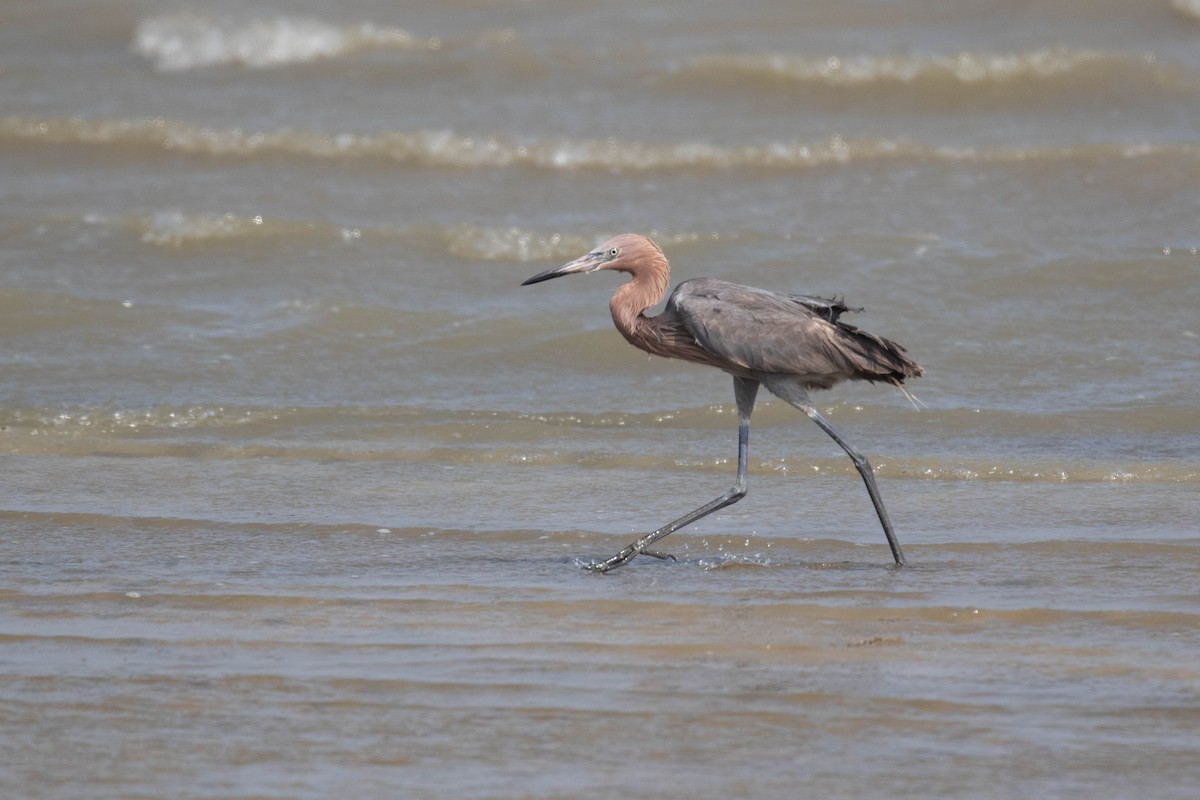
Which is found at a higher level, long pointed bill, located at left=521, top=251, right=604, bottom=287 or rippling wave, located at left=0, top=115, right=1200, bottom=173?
rippling wave, located at left=0, top=115, right=1200, bottom=173

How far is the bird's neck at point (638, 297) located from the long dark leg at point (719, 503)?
0.47 meters

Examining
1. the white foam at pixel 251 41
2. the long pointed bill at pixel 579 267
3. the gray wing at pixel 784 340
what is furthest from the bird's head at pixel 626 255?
the white foam at pixel 251 41

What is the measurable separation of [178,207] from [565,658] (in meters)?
8.77

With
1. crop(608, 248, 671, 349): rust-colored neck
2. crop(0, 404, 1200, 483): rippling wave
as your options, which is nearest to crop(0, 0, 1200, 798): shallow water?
crop(0, 404, 1200, 483): rippling wave

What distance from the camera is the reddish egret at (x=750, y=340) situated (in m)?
6.40

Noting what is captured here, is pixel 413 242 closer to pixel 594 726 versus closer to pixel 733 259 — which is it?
pixel 733 259

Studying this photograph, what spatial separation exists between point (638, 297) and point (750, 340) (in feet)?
1.94

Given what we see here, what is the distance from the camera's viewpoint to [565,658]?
5.01 m

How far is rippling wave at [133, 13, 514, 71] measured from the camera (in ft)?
54.9

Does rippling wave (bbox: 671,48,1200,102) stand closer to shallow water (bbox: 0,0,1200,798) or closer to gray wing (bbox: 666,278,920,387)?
shallow water (bbox: 0,0,1200,798)

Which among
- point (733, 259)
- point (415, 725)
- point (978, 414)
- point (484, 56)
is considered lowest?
point (415, 725)

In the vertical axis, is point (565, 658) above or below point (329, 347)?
below

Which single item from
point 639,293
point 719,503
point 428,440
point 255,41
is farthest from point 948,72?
point 719,503

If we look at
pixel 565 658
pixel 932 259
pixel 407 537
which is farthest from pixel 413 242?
pixel 565 658
